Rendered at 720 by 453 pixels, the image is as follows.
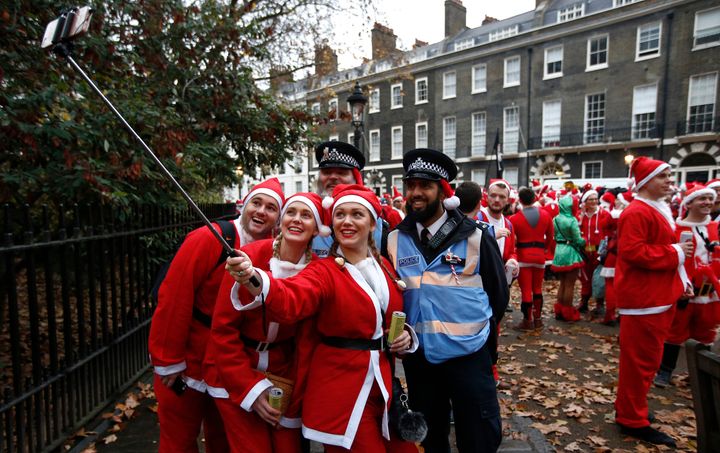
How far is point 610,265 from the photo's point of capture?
6.86 metres

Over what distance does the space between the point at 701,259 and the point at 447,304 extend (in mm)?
3928

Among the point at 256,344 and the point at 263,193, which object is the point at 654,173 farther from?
the point at 256,344

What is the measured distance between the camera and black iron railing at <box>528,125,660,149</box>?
2520cm

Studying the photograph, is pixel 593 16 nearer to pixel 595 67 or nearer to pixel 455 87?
pixel 595 67

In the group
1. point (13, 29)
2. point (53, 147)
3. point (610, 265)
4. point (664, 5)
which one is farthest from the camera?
point (664, 5)

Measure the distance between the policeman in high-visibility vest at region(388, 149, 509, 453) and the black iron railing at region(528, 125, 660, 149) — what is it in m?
27.8

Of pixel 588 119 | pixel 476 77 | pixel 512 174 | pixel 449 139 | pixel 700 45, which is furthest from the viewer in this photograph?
pixel 449 139

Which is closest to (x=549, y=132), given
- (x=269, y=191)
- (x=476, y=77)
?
(x=476, y=77)

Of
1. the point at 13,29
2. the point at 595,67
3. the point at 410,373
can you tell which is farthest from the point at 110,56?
the point at 595,67

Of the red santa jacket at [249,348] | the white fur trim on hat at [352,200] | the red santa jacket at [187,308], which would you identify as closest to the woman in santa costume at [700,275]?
the white fur trim on hat at [352,200]

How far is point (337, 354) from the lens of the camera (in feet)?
7.20

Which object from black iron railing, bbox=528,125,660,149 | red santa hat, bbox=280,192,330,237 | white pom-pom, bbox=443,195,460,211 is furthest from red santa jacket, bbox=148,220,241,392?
black iron railing, bbox=528,125,660,149

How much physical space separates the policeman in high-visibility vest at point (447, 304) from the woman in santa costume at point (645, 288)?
5.57 ft

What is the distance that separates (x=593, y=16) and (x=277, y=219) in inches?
1207
